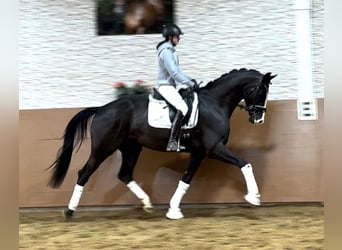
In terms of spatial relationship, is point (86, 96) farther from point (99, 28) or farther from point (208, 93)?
point (208, 93)

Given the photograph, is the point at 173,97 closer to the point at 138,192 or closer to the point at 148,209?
the point at 138,192

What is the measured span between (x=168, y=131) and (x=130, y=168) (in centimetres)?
61

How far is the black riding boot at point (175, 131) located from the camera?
410cm

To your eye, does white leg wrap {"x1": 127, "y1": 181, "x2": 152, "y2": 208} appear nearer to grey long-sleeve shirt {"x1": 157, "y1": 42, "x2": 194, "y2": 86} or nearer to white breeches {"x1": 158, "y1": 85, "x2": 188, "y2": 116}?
white breeches {"x1": 158, "y1": 85, "x2": 188, "y2": 116}

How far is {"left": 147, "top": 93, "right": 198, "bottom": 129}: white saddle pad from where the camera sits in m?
4.16

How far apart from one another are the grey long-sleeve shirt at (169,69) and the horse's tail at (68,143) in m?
0.75

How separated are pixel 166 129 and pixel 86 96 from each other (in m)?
1.20

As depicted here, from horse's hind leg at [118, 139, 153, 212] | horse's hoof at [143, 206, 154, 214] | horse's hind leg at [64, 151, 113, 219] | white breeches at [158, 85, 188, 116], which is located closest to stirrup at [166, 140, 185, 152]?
white breeches at [158, 85, 188, 116]

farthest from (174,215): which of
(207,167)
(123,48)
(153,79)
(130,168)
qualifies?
(123,48)

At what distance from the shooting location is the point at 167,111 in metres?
4.21

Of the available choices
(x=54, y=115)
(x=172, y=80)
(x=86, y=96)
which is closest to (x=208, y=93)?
(x=172, y=80)

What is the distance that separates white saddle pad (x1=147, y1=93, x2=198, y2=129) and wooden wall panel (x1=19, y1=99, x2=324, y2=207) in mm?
703

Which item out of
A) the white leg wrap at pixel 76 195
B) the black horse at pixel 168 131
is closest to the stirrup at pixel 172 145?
the black horse at pixel 168 131
